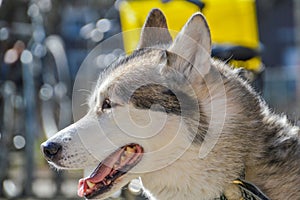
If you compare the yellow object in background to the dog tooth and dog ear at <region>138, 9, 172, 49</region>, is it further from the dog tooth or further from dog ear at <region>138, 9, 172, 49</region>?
the dog tooth

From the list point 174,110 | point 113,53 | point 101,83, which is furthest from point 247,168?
point 113,53

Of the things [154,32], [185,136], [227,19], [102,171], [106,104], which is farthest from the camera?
[227,19]

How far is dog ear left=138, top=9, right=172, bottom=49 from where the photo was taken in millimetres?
3965

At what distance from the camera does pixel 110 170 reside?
134 inches

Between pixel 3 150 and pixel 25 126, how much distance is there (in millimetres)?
333

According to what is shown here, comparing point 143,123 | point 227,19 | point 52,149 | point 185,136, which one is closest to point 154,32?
point 143,123

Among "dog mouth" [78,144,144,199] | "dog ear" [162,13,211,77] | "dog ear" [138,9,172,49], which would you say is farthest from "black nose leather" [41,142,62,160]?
"dog ear" [138,9,172,49]

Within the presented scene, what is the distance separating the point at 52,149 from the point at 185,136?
61 centimetres

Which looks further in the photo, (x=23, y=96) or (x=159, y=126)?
(x=23, y=96)

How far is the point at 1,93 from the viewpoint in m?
6.71

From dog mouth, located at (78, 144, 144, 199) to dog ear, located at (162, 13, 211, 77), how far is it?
0.43m

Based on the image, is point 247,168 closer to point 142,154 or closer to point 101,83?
point 142,154

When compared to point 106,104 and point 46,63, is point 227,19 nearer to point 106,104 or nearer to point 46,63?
point 106,104

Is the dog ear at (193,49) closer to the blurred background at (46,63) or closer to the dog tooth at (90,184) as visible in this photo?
the dog tooth at (90,184)
